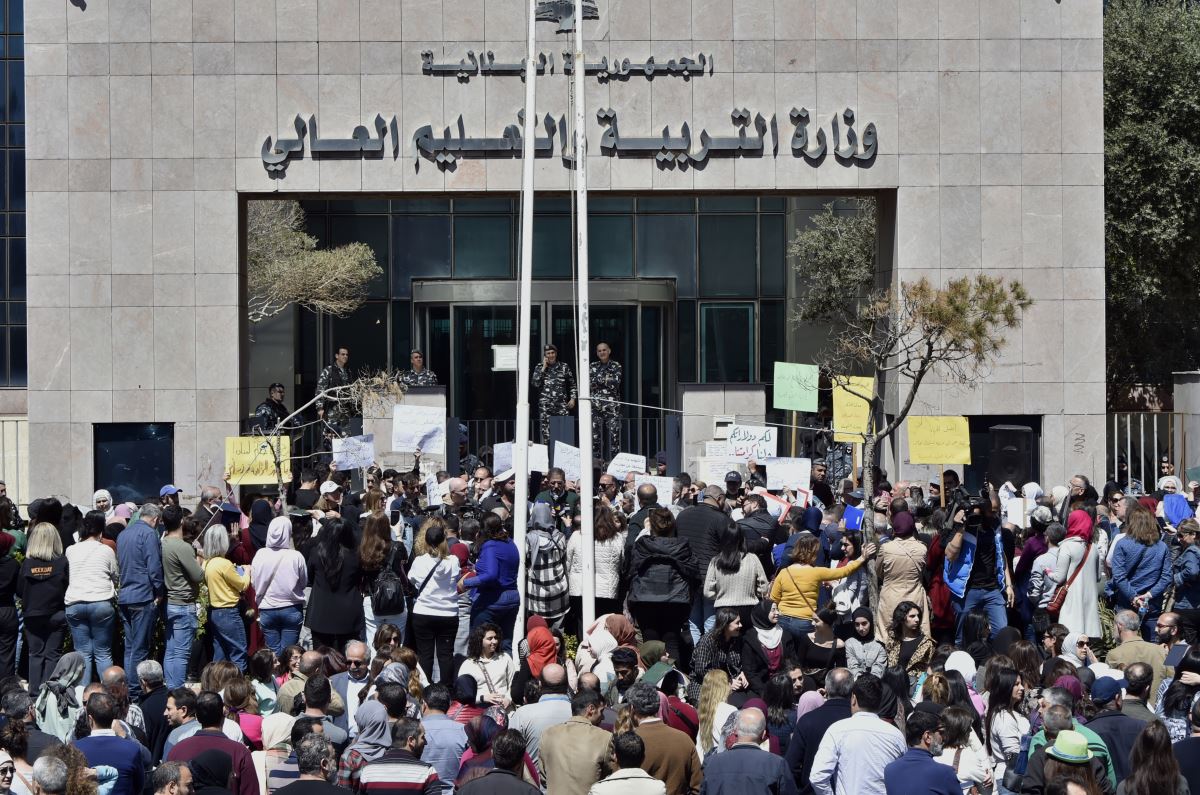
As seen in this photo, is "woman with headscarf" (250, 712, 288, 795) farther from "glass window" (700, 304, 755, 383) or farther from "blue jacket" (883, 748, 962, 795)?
"glass window" (700, 304, 755, 383)

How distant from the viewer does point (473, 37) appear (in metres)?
23.5

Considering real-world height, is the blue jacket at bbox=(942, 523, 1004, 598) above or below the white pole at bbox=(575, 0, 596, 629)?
below

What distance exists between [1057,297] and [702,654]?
525 inches

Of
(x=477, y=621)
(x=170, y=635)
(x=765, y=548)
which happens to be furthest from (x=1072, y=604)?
(x=170, y=635)

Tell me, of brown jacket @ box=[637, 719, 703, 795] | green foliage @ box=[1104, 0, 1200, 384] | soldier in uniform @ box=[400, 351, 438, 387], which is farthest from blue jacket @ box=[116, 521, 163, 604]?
green foliage @ box=[1104, 0, 1200, 384]

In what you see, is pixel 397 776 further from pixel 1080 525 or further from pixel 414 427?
pixel 414 427

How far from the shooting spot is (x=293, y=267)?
113 feet

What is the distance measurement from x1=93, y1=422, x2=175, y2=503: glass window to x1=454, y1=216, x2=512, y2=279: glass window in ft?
49.6

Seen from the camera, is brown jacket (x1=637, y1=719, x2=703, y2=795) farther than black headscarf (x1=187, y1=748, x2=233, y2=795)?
Yes

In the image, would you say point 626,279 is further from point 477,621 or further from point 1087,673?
point 1087,673

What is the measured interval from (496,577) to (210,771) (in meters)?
5.52

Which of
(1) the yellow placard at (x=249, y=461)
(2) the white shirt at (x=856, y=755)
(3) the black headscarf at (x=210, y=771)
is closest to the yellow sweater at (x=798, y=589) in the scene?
(2) the white shirt at (x=856, y=755)

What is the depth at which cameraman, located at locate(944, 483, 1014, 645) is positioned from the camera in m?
14.8

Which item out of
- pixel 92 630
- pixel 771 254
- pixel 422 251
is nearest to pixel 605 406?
pixel 92 630
